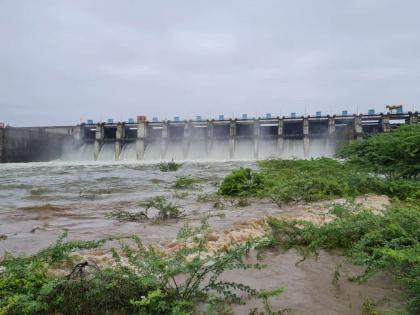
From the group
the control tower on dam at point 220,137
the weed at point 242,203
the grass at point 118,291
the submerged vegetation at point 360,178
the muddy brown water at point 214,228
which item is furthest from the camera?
the control tower on dam at point 220,137

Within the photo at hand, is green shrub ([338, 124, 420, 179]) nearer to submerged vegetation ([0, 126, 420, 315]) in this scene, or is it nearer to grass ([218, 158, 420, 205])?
grass ([218, 158, 420, 205])

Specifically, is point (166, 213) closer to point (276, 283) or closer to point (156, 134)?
point (276, 283)

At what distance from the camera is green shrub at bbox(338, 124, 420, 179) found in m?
7.59

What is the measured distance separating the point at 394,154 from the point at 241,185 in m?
3.13

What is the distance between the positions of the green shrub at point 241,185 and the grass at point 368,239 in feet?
11.7

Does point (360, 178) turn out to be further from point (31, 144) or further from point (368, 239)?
point (31, 144)

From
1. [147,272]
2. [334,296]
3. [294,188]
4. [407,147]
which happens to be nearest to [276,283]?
[334,296]

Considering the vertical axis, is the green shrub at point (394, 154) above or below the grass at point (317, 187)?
above

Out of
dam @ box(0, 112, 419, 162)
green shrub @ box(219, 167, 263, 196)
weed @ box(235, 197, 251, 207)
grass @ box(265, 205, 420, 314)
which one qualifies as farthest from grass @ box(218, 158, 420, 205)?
dam @ box(0, 112, 419, 162)

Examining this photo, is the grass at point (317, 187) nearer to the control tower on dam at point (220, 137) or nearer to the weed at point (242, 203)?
the weed at point (242, 203)

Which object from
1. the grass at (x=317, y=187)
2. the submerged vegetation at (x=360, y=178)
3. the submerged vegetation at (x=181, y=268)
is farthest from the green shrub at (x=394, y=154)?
the submerged vegetation at (x=181, y=268)

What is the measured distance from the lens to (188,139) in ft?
114

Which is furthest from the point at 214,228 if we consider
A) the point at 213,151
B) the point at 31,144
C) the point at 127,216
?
the point at 31,144

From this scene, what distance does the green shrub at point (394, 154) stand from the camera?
24.9 feet
